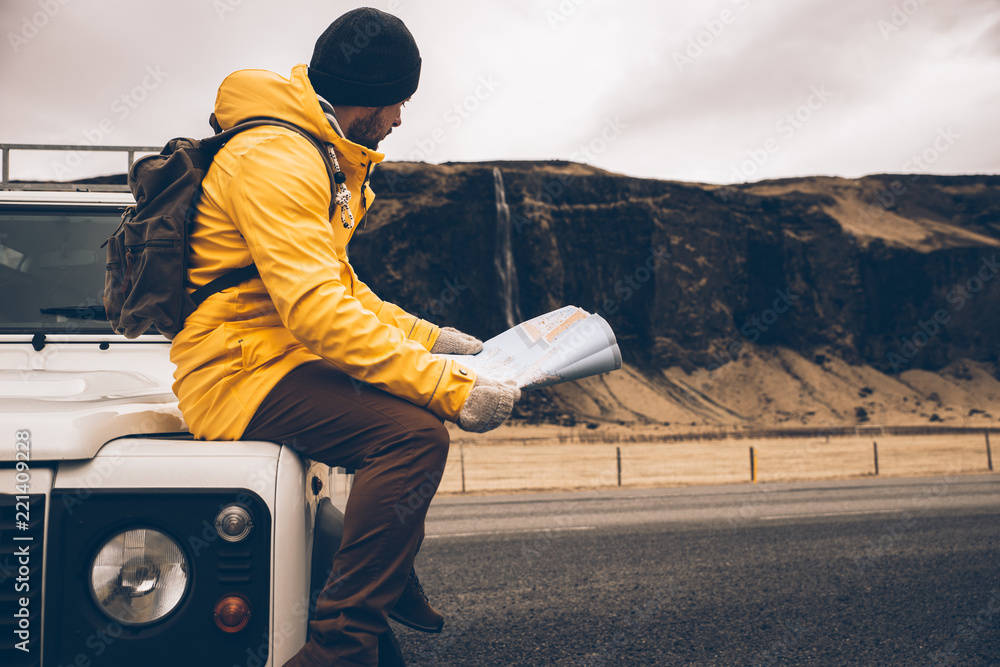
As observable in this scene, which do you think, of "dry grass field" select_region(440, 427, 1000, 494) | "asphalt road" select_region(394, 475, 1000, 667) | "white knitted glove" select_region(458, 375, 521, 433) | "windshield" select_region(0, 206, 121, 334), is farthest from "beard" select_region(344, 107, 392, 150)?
"dry grass field" select_region(440, 427, 1000, 494)

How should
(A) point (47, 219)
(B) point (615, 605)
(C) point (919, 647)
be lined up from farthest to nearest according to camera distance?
(B) point (615, 605) < (C) point (919, 647) < (A) point (47, 219)

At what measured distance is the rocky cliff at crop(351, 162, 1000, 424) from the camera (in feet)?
149

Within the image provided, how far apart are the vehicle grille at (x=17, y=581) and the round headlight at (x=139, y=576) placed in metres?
0.11

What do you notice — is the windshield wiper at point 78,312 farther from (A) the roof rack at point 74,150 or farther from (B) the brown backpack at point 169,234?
(B) the brown backpack at point 169,234

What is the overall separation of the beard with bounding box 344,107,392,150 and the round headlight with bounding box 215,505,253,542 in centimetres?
109

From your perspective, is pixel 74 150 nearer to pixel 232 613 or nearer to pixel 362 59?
pixel 362 59

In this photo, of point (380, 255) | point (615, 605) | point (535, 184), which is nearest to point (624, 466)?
point (615, 605)

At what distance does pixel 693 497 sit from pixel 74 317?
11014 mm

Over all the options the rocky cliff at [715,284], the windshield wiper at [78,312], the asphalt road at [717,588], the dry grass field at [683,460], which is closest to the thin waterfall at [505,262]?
the rocky cliff at [715,284]

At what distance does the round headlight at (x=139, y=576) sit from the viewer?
4.99 feet

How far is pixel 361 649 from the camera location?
151cm

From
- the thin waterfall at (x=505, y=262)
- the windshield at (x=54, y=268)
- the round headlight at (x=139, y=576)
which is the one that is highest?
the thin waterfall at (x=505, y=262)

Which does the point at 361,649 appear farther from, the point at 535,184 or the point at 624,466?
the point at 535,184

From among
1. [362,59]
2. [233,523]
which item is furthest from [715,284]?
[233,523]
